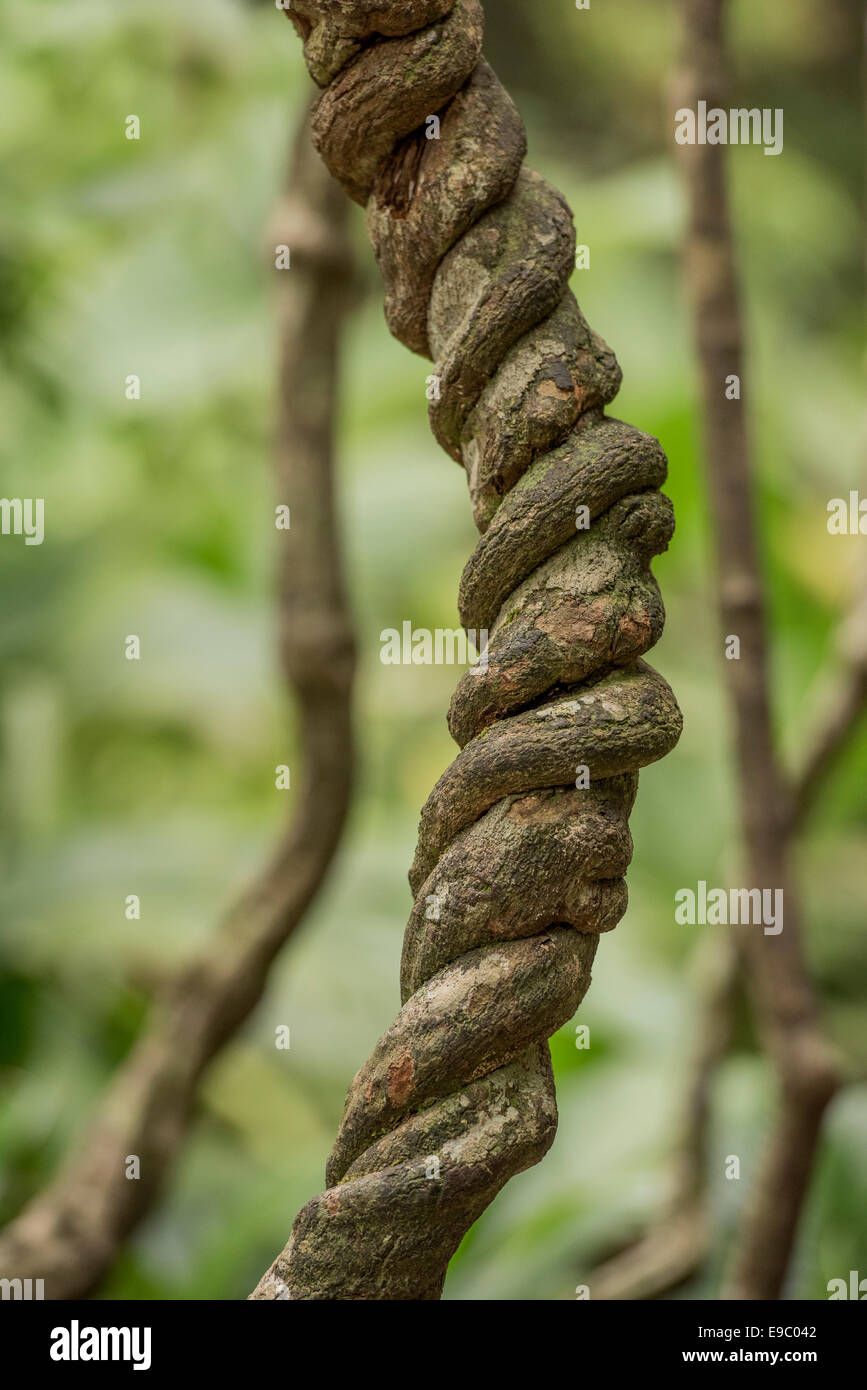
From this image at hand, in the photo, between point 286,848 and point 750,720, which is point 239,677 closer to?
point 286,848

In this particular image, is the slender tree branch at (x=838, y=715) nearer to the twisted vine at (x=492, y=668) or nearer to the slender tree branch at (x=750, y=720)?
the slender tree branch at (x=750, y=720)

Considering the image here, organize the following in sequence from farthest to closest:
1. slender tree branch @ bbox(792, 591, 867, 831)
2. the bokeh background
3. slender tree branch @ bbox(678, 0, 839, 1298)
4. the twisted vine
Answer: the bokeh background → slender tree branch @ bbox(792, 591, 867, 831) → slender tree branch @ bbox(678, 0, 839, 1298) → the twisted vine

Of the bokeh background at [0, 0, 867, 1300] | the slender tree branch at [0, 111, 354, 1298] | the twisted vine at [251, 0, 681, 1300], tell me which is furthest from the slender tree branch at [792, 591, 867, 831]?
the twisted vine at [251, 0, 681, 1300]

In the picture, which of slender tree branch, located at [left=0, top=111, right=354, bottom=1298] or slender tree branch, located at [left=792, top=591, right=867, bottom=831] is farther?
slender tree branch, located at [left=792, top=591, right=867, bottom=831]

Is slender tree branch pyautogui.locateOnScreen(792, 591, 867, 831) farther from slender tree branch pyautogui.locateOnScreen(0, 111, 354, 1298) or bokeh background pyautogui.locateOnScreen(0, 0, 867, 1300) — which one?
slender tree branch pyautogui.locateOnScreen(0, 111, 354, 1298)

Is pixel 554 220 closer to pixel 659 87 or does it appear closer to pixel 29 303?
pixel 29 303

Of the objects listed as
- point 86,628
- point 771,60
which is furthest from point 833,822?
point 771,60

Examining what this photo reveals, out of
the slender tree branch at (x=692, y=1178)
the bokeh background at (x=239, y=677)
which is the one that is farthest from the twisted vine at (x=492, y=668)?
the slender tree branch at (x=692, y=1178)

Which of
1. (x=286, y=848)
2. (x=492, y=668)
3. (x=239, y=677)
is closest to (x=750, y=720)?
(x=286, y=848)
